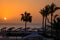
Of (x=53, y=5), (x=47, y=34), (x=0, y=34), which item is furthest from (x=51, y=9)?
(x=0, y=34)

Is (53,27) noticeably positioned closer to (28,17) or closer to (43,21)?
(43,21)

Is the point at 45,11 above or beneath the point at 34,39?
above

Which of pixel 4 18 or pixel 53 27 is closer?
pixel 53 27

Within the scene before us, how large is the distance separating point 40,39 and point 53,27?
11087mm

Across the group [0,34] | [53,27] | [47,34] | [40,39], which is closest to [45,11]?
[47,34]

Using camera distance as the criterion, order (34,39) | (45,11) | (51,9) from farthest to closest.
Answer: (45,11)
(51,9)
(34,39)

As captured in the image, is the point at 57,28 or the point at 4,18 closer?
the point at 57,28

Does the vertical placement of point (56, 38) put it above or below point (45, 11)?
below

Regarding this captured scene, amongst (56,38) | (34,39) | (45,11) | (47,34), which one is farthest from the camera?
(45,11)

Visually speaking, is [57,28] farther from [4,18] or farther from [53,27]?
[4,18]

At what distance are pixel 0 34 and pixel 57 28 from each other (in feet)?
20.3

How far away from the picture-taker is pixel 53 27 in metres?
30.3

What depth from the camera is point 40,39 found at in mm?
19359

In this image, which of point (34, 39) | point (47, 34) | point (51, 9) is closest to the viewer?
point (34, 39)
